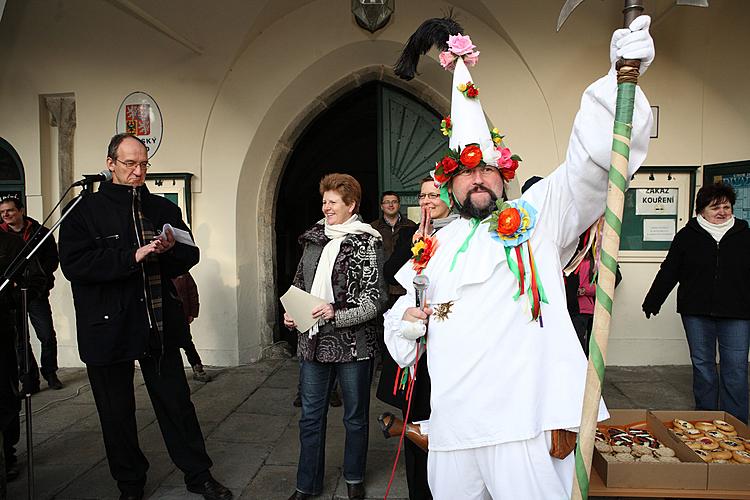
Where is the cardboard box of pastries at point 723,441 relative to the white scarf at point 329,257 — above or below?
below

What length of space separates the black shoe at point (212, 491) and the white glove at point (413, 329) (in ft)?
6.08

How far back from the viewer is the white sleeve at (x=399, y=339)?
2.12 metres

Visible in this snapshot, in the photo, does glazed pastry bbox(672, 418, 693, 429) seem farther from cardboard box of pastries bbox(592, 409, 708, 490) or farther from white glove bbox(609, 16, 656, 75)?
white glove bbox(609, 16, 656, 75)

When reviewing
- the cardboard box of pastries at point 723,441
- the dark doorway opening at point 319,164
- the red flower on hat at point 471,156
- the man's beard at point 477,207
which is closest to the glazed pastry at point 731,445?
the cardboard box of pastries at point 723,441

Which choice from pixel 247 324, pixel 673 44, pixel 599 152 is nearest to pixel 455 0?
pixel 673 44

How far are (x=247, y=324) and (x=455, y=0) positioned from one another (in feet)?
15.0

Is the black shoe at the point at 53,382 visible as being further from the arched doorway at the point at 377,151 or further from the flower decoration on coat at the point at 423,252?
the flower decoration on coat at the point at 423,252

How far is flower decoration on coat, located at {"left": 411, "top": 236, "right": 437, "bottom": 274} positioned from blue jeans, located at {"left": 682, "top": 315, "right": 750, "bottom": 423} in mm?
2987

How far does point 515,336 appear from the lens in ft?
5.90

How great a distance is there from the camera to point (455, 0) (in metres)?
5.82

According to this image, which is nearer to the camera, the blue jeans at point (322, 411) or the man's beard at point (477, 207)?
the man's beard at point (477, 207)

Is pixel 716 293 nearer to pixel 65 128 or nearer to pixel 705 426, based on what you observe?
pixel 705 426

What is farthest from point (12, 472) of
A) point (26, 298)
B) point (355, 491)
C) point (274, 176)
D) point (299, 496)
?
point (274, 176)

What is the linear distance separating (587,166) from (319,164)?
8633 millimetres
